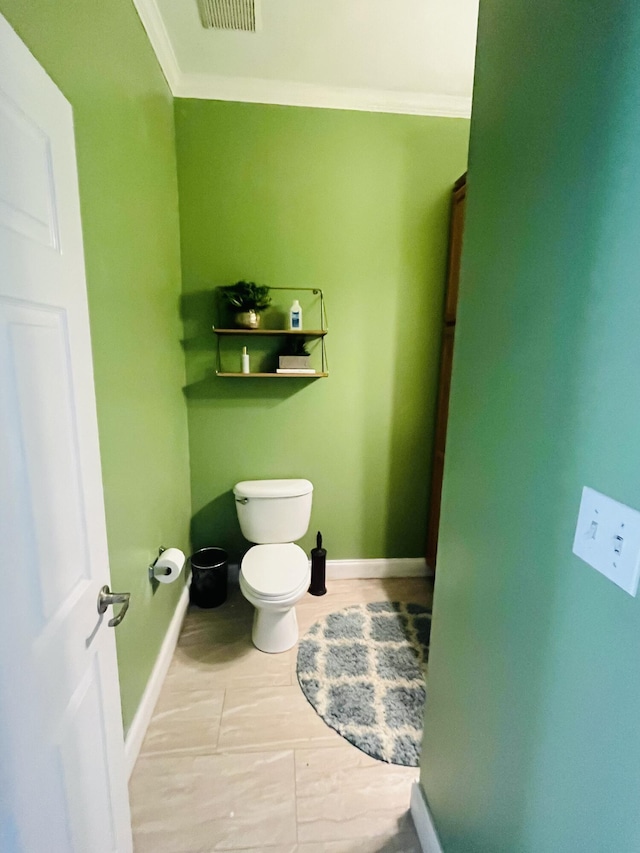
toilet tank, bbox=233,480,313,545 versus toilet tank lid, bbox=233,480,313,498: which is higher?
toilet tank lid, bbox=233,480,313,498

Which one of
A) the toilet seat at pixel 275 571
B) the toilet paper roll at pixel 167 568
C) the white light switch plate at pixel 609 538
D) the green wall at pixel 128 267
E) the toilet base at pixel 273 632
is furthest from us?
the toilet base at pixel 273 632

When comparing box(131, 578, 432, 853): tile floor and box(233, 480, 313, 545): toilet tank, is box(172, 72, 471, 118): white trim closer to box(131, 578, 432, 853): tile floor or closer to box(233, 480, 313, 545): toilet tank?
box(233, 480, 313, 545): toilet tank

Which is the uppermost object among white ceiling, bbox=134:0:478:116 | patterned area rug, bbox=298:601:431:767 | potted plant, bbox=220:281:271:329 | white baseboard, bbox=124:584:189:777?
white ceiling, bbox=134:0:478:116

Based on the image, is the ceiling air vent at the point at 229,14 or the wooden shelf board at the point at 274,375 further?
the wooden shelf board at the point at 274,375

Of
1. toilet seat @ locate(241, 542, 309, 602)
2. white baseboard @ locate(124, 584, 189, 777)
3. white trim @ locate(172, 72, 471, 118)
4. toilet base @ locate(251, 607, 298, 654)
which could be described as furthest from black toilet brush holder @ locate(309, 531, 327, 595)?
white trim @ locate(172, 72, 471, 118)

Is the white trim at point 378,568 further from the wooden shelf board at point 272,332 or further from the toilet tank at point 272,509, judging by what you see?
the wooden shelf board at point 272,332

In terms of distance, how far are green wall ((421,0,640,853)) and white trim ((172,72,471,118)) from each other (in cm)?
145

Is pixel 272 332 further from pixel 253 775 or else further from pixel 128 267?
pixel 253 775

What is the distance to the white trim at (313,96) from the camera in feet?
6.37

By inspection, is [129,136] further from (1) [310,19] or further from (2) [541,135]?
(2) [541,135]

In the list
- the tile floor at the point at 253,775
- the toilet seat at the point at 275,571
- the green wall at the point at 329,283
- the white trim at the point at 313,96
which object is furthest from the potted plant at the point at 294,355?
the tile floor at the point at 253,775

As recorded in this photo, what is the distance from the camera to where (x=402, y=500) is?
2.51m

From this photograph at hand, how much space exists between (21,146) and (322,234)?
1.74 metres

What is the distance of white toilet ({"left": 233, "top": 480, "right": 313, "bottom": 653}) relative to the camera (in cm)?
180
